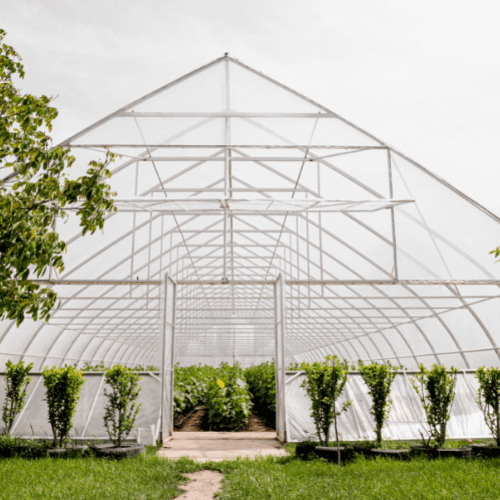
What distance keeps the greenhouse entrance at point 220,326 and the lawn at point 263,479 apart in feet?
9.64

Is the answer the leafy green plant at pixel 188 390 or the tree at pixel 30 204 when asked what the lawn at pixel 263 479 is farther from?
the leafy green plant at pixel 188 390

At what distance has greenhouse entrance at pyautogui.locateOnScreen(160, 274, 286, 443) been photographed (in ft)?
35.2

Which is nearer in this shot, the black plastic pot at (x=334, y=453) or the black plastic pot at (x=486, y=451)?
the black plastic pot at (x=334, y=453)

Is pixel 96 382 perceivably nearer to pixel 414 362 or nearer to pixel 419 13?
pixel 419 13

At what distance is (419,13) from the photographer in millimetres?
10031

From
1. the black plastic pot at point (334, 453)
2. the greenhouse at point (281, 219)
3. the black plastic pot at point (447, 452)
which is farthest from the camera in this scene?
the greenhouse at point (281, 219)

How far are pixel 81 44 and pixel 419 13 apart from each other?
7.07 m

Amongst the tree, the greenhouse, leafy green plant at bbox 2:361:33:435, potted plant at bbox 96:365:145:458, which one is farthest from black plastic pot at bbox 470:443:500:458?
leafy green plant at bbox 2:361:33:435

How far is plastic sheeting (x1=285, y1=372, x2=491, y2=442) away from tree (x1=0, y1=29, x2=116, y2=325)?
304 inches

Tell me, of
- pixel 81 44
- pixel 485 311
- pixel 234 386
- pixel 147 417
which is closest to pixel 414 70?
pixel 485 311

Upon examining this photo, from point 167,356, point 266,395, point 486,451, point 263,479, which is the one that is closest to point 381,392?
point 486,451

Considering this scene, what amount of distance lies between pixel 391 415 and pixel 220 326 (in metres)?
21.6

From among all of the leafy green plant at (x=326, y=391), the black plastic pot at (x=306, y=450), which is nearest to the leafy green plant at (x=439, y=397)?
the leafy green plant at (x=326, y=391)

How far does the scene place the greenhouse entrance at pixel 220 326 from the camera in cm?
1073
